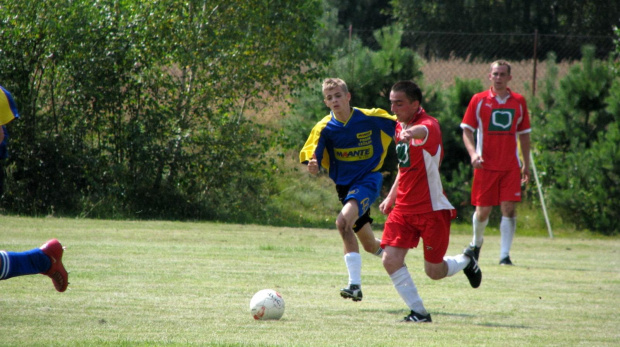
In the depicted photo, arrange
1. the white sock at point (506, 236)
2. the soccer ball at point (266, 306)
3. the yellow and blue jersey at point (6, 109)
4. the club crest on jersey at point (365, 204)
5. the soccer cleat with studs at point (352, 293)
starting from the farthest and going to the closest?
the white sock at point (506, 236) < the club crest on jersey at point (365, 204) < the soccer cleat with studs at point (352, 293) < the soccer ball at point (266, 306) < the yellow and blue jersey at point (6, 109)

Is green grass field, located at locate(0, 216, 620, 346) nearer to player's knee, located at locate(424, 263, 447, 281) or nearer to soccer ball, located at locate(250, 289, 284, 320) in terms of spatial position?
soccer ball, located at locate(250, 289, 284, 320)

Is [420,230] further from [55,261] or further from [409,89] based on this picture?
[55,261]

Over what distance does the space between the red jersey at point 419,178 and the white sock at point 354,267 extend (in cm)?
76

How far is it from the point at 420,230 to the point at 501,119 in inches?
158

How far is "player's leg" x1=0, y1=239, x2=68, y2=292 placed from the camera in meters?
5.31

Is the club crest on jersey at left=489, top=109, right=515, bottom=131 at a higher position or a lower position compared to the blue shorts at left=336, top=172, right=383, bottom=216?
higher

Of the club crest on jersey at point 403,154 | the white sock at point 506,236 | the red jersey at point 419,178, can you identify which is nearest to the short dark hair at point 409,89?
the red jersey at point 419,178

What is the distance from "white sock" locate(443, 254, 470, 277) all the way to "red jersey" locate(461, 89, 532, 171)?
3040 millimetres

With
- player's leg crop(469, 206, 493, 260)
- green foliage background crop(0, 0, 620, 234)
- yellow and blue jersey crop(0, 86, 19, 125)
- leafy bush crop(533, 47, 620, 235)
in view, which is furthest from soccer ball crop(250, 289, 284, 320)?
leafy bush crop(533, 47, 620, 235)

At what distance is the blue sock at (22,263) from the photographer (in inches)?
209

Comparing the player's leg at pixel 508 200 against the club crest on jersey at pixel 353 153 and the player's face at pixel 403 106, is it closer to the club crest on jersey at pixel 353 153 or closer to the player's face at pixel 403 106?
the club crest on jersey at pixel 353 153

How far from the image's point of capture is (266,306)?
5.82m

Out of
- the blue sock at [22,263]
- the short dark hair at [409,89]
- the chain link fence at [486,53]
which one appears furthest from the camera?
the chain link fence at [486,53]

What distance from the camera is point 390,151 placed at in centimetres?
1645
